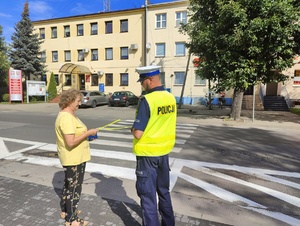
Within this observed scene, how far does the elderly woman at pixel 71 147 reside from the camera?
8.47ft

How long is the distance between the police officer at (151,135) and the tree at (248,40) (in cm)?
908

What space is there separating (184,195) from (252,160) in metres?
2.81

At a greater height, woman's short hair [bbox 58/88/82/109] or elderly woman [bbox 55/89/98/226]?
woman's short hair [bbox 58/88/82/109]

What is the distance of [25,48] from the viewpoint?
80.0ft

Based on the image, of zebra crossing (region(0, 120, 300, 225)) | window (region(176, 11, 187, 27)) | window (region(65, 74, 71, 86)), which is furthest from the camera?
window (region(65, 74, 71, 86))

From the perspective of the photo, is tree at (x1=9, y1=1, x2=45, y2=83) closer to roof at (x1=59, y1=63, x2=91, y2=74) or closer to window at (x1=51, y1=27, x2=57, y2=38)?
roof at (x1=59, y1=63, x2=91, y2=74)

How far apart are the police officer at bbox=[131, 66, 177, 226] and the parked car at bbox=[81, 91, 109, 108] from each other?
57.2 feet

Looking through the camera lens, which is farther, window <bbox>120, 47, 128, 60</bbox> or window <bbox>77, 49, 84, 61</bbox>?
window <bbox>77, 49, 84, 61</bbox>

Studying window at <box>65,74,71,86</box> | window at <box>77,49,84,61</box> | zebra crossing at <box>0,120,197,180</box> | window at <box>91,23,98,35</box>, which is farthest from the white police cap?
window at <box>65,74,71,86</box>

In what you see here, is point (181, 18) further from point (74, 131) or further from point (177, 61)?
point (74, 131)

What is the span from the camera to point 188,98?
24375 millimetres

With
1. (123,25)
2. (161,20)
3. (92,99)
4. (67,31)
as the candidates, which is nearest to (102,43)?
(123,25)

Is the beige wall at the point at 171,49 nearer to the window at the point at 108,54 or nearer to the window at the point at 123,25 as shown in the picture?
the window at the point at 123,25

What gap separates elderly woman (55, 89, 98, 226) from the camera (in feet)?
8.47
